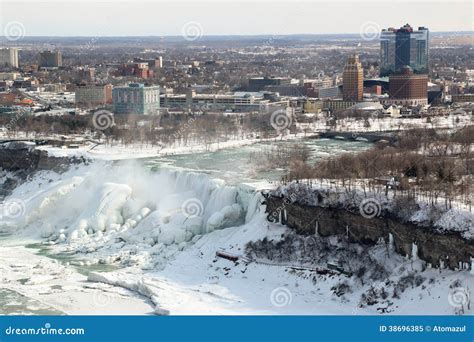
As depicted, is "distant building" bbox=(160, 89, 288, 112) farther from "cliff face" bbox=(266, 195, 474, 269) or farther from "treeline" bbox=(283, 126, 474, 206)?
"cliff face" bbox=(266, 195, 474, 269)

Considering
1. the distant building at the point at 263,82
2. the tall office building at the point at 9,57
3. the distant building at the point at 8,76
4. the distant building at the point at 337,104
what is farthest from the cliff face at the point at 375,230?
the tall office building at the point at 9,57

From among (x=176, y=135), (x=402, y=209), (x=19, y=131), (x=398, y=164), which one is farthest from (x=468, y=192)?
(x=19, y=131)

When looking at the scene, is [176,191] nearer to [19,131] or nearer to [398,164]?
[398,164]

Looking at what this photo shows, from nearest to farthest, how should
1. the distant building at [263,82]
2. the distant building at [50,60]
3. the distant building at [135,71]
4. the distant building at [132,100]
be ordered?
the distant building at [132,100]
the distant building at [263,82]
the distant building at [135,71]
the distant building at [50,60]

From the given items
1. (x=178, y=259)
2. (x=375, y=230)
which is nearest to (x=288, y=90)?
(x=178, y=259)

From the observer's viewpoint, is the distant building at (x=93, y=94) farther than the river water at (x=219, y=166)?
Yes

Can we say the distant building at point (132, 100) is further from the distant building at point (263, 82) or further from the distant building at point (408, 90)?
the distant building at point (263, 82)
